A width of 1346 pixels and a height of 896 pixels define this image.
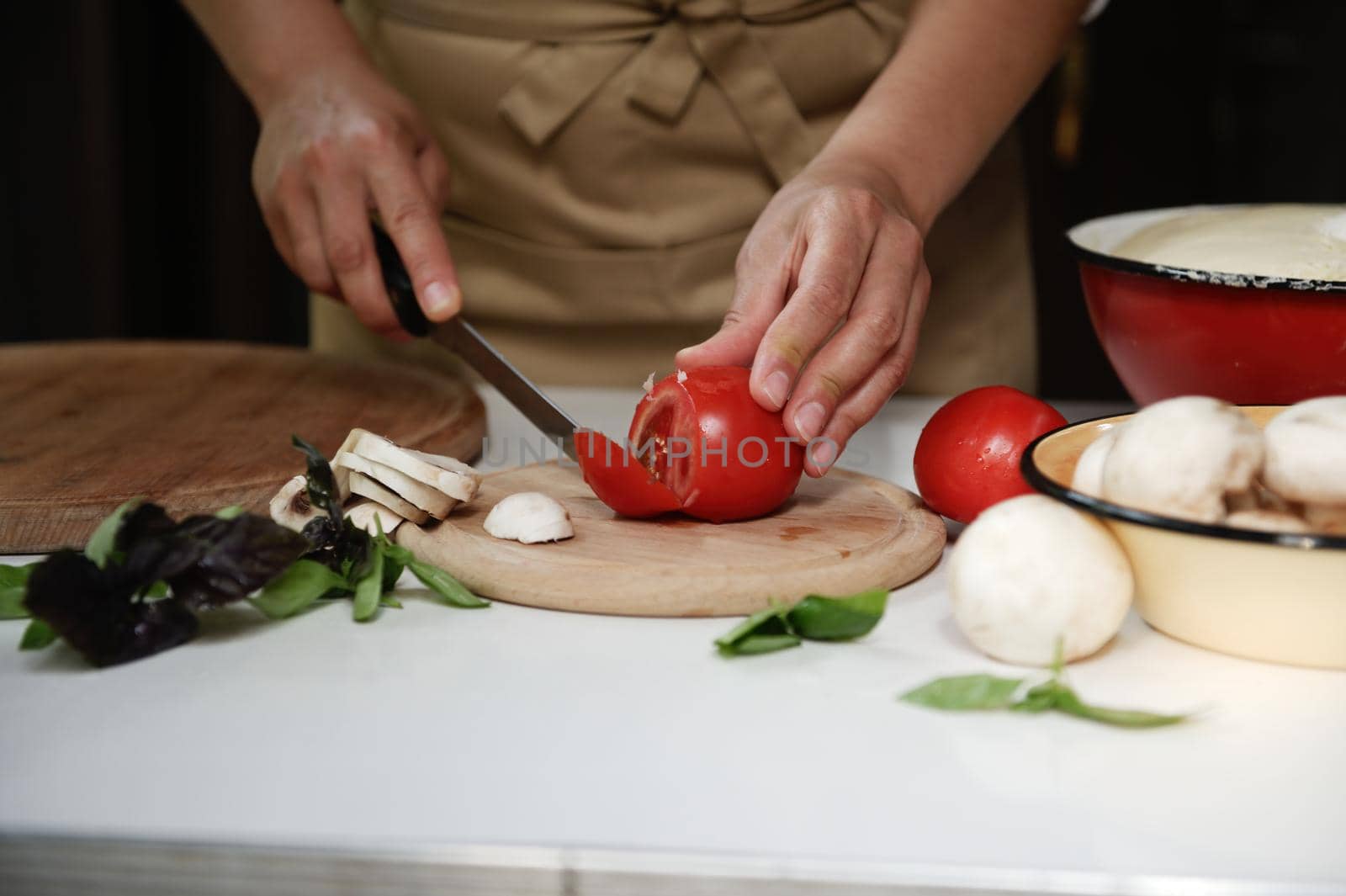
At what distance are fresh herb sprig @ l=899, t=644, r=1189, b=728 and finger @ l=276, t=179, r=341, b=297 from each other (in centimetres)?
102

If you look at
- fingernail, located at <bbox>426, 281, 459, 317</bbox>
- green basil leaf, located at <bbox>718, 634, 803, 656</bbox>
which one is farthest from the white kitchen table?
fingernail, located at <bbox>426, 281, 459, 317</bbox>

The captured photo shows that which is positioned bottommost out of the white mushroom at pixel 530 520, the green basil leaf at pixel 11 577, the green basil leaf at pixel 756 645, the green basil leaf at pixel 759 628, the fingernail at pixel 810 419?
the green basil leaf at pixel 756 645

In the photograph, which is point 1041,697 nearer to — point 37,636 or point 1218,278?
point 1218,278

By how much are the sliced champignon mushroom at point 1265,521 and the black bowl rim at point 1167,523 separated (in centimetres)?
2

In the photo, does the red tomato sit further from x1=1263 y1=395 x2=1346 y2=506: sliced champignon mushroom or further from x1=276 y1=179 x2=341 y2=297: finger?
x1=276 y1=179 x2=341 y2=297: finger

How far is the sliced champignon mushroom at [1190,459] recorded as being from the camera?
90cm

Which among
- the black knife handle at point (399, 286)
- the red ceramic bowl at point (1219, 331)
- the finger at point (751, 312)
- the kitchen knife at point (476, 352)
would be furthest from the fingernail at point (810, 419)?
the black knife handle at point (399, 286)

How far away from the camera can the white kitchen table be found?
74cm

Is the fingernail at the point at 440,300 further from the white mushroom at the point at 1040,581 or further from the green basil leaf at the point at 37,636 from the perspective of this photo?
the white mushroom at the point at 1040,581

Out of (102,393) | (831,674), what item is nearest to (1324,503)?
(831,674)

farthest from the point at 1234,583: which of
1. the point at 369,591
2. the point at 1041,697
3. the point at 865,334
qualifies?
the point at 369,591

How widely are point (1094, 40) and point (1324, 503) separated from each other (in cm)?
419

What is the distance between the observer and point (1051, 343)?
4750mm

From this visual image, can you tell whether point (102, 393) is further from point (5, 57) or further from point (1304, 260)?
point (5, 57)
